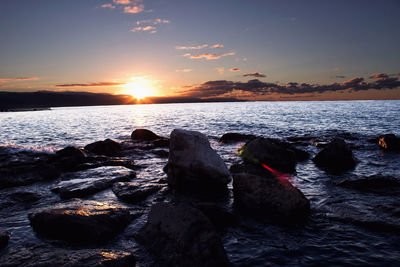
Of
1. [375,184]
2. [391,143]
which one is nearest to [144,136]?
[375,184]

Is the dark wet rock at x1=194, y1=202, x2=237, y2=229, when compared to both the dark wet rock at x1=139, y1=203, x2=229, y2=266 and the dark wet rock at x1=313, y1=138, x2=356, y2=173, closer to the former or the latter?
the dark wet rock at x1=139, y1=203, x2=229, y2=266

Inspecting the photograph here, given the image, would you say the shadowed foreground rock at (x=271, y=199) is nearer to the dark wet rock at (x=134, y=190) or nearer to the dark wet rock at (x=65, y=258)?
the dark wet rock at (x=134, y=190)

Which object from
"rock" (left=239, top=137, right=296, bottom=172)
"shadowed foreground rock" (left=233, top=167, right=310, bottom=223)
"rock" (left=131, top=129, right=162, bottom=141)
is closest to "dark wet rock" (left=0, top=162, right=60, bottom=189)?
"shadowed foreground rock" (left=233, top=167, right=310, bottom=223)

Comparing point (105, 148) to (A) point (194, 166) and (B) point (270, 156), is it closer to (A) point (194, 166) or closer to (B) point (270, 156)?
(A) point (194, 166)

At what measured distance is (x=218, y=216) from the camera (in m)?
6.43

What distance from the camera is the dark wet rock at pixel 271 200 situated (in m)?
6.60

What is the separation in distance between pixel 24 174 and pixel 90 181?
12.8 feet

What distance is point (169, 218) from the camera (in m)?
5.37

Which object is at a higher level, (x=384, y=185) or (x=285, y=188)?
(x=285, y=188)

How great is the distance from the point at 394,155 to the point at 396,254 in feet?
42.2

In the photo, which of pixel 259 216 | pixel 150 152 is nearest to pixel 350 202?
pixel 259 216

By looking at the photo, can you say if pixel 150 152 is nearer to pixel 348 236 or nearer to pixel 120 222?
pixel 120 222

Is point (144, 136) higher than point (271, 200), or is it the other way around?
point (144, 136)

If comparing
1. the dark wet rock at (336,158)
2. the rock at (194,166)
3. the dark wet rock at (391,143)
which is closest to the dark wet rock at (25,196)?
the rock at (194,166)
